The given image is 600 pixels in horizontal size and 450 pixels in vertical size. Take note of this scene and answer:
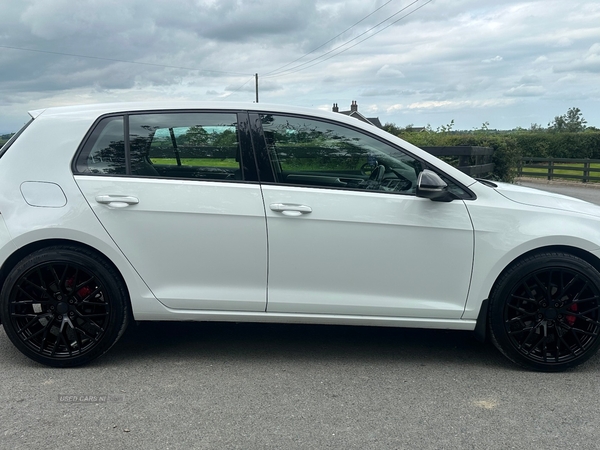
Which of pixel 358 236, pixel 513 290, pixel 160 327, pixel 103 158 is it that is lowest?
pixel 160 327

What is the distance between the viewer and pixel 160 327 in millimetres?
4609

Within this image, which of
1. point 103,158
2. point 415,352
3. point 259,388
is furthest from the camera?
point 415,352

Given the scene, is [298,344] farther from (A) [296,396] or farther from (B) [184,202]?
(B) [184,202]

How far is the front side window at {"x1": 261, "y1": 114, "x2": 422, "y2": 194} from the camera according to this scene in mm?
3738

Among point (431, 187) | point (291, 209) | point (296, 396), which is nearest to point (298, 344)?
point (296, 396)

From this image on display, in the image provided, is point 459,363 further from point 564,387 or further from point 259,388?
point 259,388

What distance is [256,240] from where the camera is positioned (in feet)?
11.8

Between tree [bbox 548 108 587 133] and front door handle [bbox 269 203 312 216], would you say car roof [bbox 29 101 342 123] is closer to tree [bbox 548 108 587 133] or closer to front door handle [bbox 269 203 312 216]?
front door handle [bbox 269 203 312 216]

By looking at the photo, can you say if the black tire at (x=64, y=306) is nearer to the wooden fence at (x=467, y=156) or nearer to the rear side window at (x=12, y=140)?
the rear side window at (x=12, y=140)

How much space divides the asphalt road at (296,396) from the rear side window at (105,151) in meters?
1.34

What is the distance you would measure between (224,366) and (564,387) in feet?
7.26

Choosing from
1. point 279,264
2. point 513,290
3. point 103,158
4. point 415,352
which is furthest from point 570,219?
point 103,158

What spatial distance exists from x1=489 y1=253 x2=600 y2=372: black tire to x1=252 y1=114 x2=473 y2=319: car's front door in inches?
12.0

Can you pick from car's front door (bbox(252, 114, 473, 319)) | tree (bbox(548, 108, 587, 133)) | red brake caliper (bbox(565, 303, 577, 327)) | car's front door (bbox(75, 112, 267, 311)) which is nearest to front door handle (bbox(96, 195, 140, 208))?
car's front door (bbox(75, 112, 267, 311))
